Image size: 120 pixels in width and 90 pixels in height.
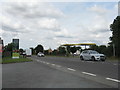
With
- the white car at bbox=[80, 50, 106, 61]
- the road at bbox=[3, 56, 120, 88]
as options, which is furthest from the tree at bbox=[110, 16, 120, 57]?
the road at bbox=[3, 56, 120, 88]

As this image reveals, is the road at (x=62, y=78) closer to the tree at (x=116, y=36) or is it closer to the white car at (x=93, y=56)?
the white car at (x=93, y=56)

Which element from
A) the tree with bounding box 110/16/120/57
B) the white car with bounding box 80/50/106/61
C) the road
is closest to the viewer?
the road

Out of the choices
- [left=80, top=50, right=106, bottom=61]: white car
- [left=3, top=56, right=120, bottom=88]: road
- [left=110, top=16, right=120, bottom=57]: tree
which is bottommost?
[left=3, top=56, right=120, bottom=88]: road

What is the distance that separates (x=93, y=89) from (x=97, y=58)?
19968 mm

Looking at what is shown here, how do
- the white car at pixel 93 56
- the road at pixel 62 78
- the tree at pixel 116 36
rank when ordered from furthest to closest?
the tree at pixel 116 36 < the white car at pixel 93 56 < the road at pixel 62 78

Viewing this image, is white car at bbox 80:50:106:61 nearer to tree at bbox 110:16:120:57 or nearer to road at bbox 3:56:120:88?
tree at bbox 110:16:120:57

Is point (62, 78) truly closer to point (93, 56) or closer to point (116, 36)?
point (93, 56)

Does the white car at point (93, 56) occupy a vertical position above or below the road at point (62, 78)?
above

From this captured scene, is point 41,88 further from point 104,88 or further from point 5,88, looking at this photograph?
point 104,88

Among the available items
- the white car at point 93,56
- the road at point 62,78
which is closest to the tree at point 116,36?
the white car at point 93,56

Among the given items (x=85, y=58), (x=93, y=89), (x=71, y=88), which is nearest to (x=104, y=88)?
(x=93, y=89)

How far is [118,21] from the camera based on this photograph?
3922 cm

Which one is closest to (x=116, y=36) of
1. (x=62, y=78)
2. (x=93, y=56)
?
(x=93, y=56)

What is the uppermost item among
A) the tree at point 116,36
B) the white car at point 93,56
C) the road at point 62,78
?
the tree at point 116,36
